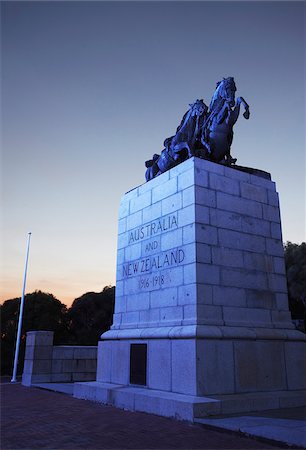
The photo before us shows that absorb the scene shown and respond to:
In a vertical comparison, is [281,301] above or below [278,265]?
below

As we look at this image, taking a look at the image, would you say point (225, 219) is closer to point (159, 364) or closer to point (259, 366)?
point (259, 366)

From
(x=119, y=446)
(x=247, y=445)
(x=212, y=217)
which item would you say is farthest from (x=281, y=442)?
(x=212, y=217)

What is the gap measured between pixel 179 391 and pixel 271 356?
2.45 metres

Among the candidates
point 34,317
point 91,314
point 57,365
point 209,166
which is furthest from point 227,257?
point 91,314

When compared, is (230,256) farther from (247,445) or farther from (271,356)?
(247,445)

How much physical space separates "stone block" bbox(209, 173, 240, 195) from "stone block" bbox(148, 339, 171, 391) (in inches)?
163

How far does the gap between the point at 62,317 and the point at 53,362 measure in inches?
1524

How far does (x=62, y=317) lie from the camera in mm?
53125

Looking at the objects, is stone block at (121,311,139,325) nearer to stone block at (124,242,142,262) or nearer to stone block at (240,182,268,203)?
stone block at (124,242,142,262)

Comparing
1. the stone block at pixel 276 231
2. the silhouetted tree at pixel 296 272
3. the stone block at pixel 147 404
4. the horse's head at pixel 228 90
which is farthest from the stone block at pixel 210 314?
the silhouetted tree at pixel 296 272

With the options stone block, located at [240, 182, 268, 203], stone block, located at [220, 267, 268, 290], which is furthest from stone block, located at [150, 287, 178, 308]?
stone block, located at [240, 182, 268, 203]

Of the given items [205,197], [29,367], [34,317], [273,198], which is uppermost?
[273,198]

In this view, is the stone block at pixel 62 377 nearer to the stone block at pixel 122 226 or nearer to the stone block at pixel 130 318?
the stone block at pixel 130 318

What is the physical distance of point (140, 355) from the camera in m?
10.0
